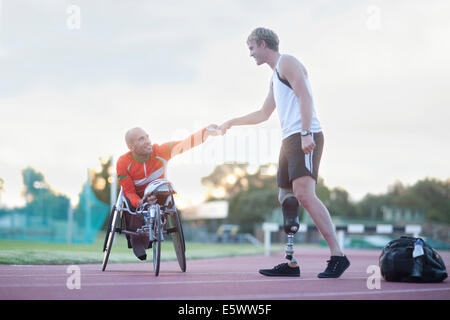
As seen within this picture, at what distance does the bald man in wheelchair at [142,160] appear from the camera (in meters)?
4.96

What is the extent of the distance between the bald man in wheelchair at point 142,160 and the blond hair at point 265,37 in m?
0.91

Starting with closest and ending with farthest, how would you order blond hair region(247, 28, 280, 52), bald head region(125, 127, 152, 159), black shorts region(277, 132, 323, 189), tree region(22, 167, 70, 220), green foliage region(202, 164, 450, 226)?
black shorts region(277, 132, 323, 189) → blond hair region(247, 28, 280, 52) → bald head region(125, 127, 152, 159) → tree region(22, 167, 70, 220) → green foliage region(202, 164, 450, 226)

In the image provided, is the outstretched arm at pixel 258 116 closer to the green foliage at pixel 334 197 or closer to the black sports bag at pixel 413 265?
the black sports bag at pixel 413 265

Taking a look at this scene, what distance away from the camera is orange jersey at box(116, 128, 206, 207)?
5.01 m

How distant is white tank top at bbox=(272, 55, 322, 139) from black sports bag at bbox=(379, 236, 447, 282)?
1148 mm

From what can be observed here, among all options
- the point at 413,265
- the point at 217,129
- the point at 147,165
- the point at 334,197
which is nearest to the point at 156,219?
the point at 147,165

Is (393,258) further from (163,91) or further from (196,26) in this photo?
(163,91)

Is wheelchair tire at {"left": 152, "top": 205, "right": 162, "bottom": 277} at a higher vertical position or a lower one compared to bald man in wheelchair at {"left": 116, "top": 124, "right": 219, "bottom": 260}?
lower

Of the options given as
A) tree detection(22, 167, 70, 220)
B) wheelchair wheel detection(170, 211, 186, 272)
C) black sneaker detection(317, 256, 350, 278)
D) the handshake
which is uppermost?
the handshake

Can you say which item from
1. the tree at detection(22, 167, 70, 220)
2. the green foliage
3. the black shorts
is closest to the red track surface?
the black shorts

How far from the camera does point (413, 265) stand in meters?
4.23

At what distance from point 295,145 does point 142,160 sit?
57.6 inches

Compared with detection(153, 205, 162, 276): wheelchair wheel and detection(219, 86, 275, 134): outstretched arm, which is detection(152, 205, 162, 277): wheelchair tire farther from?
detection(219, 86, 275, 134): outstretched arm
